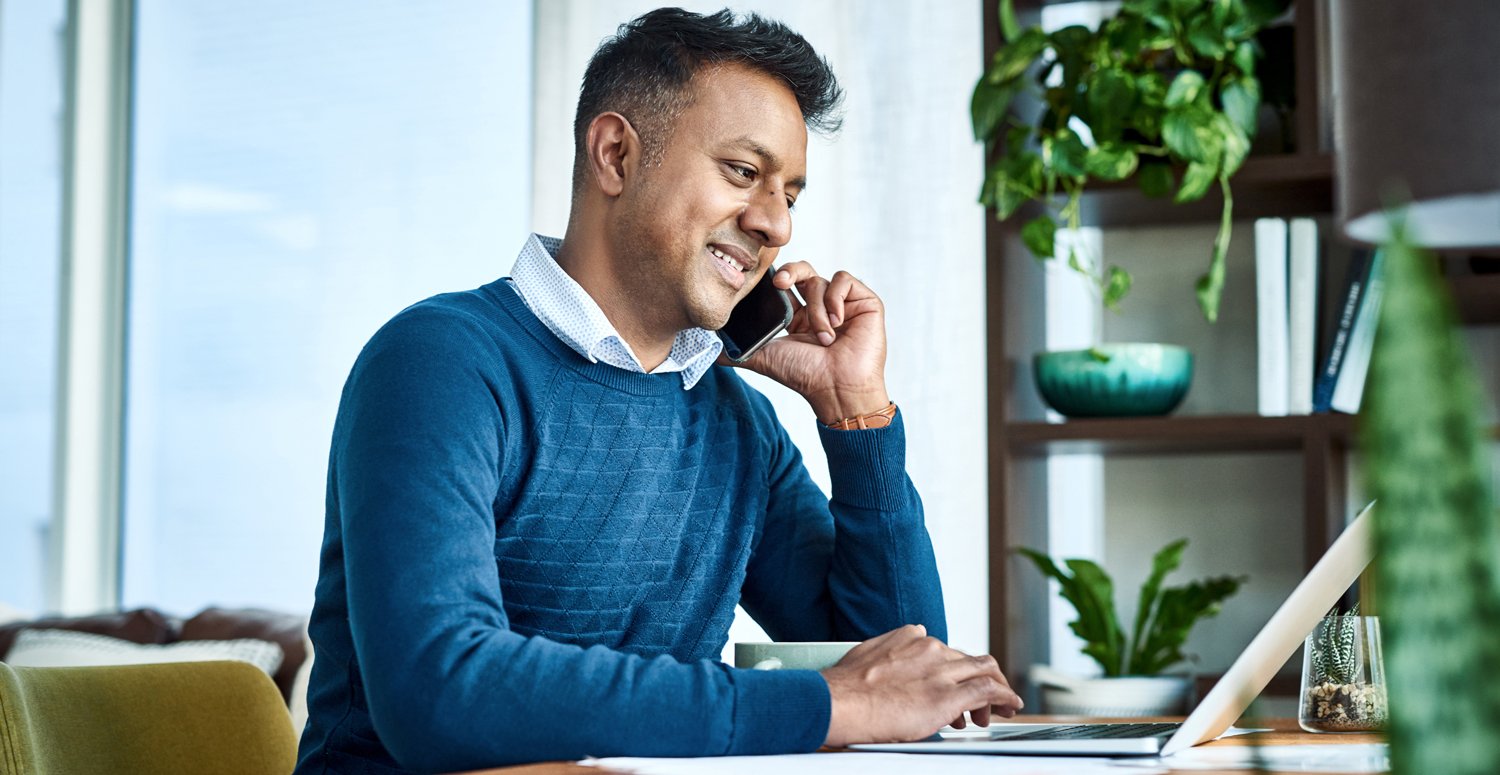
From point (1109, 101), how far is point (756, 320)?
83 cm

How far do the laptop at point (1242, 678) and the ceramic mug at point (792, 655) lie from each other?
10 cm

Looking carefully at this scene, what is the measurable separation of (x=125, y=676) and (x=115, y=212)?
277 cm

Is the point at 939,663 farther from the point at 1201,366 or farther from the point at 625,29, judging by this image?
the point at 1201,366

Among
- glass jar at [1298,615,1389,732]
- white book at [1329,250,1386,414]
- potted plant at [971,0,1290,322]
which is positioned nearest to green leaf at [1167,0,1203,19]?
potted plant at [971,0,1290,322]

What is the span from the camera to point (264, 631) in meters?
2.81

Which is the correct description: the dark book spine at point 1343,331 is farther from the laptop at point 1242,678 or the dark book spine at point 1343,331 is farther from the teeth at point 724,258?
the laptop at point 1242,678

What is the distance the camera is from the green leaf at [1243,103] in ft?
6.79

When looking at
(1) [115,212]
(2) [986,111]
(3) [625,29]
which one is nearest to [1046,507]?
(2) [986,111]

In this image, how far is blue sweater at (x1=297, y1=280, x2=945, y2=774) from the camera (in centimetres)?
88

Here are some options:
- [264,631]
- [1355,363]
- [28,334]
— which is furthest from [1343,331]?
[28,334]

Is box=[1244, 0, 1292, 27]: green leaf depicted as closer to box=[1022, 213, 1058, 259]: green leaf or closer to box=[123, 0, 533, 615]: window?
box=[1022, 213, 1058, 259]: green leaf

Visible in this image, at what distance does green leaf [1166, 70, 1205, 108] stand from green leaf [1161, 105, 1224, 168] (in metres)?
0.03

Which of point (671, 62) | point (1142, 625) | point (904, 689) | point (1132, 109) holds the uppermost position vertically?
point (1132, 109)

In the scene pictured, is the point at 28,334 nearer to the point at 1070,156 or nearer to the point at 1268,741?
the point at 1070,156
